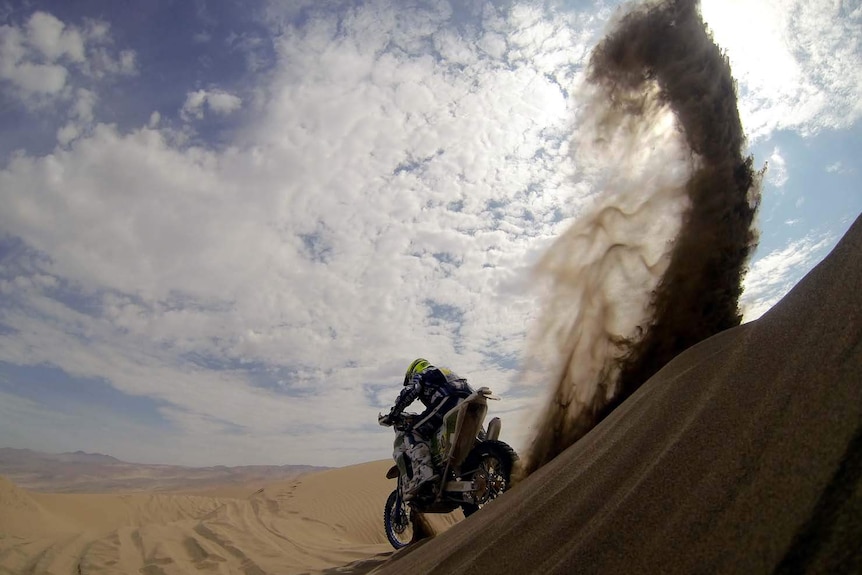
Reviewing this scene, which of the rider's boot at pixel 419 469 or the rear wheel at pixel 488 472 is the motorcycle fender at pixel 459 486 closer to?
the rear wheel at pixel 488 472

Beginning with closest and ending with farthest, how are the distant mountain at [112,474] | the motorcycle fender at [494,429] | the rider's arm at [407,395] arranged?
the motorcycle fender at [494,429] < the rider's arm at [407,395] < the distant mountain at [112,474]

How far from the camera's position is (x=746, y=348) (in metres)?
2.20

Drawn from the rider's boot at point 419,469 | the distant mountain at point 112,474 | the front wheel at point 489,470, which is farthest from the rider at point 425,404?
the distant mountain at point 112,474

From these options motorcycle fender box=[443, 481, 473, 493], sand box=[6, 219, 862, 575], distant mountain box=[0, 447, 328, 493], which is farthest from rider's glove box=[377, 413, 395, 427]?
distant mountain box=[0, 447, 328, 493]

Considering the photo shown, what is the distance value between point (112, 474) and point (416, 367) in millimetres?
93427

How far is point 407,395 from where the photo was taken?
18.4 ft

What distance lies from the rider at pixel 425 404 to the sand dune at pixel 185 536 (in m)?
1.08

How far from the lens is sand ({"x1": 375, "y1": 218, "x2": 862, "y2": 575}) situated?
3.90 ft

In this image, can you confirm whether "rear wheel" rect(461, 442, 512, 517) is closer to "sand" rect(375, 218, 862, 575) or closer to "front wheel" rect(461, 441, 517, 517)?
"front wheel" rect(461, 441, 517, 517)

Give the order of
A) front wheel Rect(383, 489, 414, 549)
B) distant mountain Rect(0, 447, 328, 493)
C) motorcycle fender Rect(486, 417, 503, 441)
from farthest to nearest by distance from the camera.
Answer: distant mountain Rect(0, 447, 328, 493) < front wheel Rect(383, 489, 414, 549) < motorcycle fender Rect(486, 417, 503, 441)

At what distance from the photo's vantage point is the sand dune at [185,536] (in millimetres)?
5699

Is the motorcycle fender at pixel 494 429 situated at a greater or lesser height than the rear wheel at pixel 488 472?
greater

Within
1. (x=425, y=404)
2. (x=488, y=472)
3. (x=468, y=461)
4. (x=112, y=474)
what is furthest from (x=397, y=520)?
(x=112, y=474)

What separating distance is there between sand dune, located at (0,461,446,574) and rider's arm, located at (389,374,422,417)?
158 centimetres
